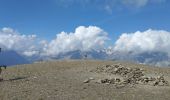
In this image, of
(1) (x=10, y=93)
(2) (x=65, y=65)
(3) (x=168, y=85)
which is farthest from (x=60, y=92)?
(2) (x=65, y=65)

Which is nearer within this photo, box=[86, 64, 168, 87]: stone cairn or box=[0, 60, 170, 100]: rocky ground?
box=[0, 60, 170, 100]: rocky ground

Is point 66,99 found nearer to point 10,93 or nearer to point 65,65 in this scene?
point 10,93

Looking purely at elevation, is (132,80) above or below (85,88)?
above

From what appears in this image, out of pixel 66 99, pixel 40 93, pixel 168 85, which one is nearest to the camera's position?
pixel 66 99

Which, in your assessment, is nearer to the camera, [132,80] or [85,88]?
[85,88]

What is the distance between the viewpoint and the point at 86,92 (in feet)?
124

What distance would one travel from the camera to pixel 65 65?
7000 cm

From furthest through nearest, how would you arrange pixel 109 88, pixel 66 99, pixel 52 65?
pixel 52 65 → pixel 109 88 → pixel 66 99

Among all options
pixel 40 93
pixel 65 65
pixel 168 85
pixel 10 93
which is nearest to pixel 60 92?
pixel 40 93

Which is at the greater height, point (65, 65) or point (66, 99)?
point (65, 65)

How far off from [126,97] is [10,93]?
1056 cm

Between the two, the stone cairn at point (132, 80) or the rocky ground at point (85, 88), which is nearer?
the rocky ground at point (85, 88)

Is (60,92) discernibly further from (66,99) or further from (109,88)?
(109,88)

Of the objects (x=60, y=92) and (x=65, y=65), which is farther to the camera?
(x=65, y=65)
